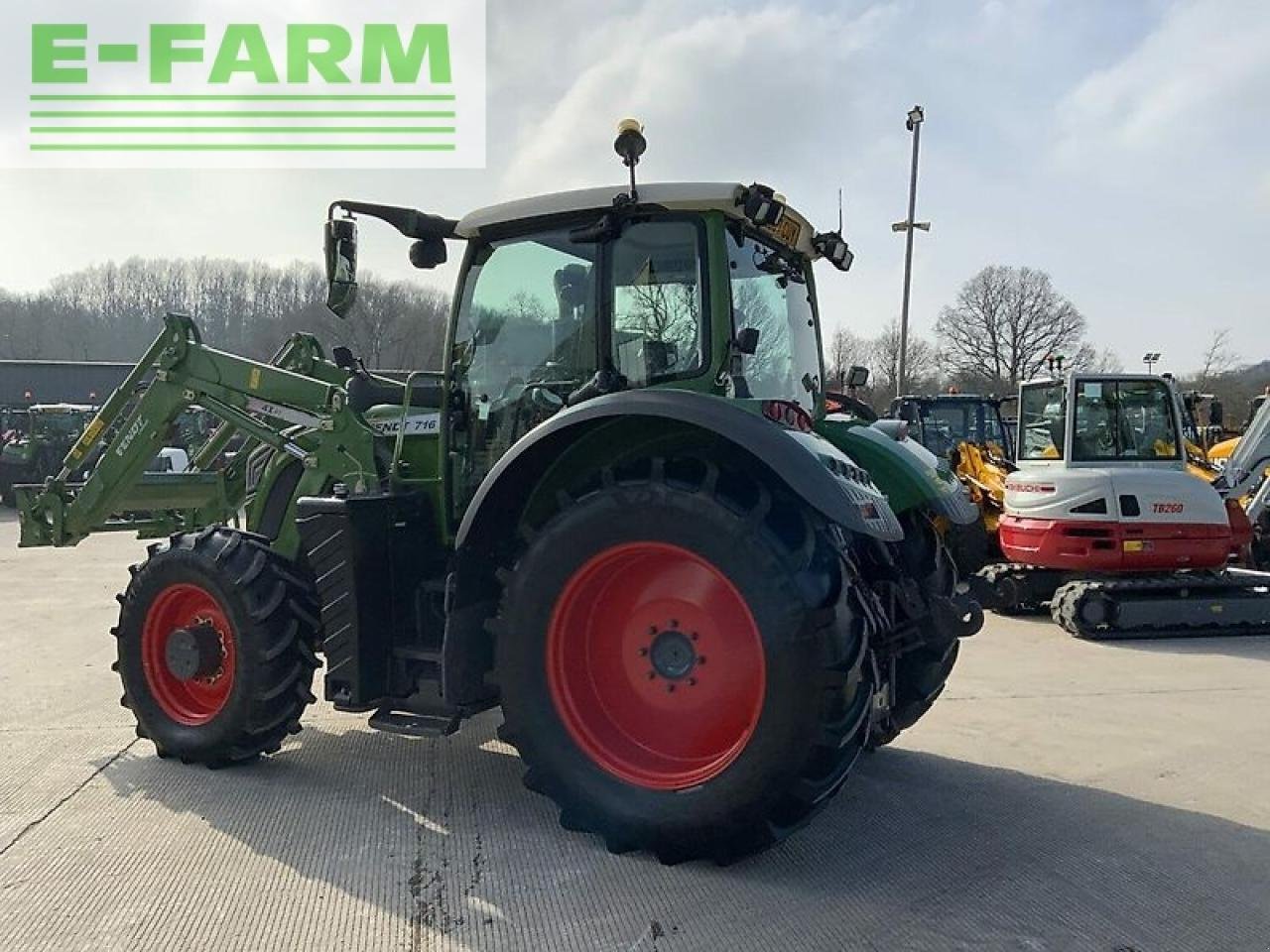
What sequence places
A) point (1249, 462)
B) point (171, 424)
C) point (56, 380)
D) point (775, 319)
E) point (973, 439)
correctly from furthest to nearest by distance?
point (56, 380), point (973, 439), point (1249, 462), point (171, 424), point (775, 319)

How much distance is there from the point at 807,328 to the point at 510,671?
228 centimetres

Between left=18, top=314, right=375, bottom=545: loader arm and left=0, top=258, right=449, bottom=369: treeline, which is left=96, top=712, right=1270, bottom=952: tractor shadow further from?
left=0, top=258, right=449, bottom=369: treeline

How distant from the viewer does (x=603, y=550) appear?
346 cm

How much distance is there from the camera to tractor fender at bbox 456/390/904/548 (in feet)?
10.4

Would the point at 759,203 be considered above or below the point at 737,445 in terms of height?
above

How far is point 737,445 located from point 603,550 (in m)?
0.60

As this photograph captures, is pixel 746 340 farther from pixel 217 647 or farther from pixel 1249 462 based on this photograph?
pixel 1249 462

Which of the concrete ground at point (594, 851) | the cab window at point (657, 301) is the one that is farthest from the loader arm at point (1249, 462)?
the cab window at point (657, 301)

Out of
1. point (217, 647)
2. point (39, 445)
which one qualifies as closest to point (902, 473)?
point (217, 647)

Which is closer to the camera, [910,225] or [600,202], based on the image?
[600,202]

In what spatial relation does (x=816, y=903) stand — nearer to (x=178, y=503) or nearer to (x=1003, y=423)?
(x=178, y=503)

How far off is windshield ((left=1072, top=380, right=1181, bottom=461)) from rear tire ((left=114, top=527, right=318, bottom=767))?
7.59m

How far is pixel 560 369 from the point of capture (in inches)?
161

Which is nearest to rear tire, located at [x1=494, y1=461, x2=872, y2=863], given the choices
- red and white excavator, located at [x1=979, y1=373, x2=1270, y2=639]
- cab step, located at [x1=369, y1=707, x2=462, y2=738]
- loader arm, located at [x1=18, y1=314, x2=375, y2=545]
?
cab step, located at [x1=369, y1=707, x2=462, y2=738]
